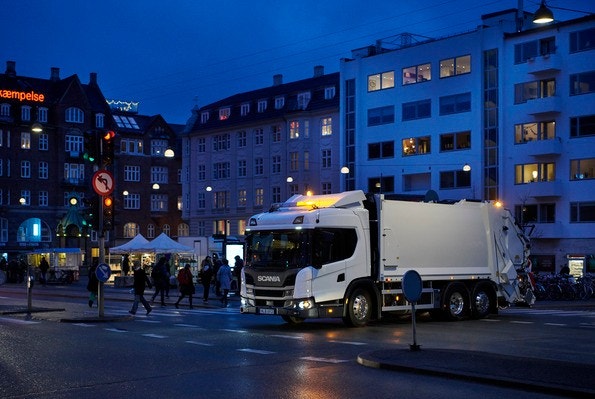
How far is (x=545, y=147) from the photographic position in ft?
180

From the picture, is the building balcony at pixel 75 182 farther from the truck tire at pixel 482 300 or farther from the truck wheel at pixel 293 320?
the truck tire at pixel 482 300

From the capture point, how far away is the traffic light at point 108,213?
2462 centimetres

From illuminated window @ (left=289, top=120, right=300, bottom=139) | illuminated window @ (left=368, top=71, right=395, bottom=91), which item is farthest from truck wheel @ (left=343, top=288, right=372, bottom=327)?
illuminated window @ (left=289, top=120, right=300, bottom=139)

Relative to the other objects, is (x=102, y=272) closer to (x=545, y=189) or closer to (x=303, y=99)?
(x=545, y=189)

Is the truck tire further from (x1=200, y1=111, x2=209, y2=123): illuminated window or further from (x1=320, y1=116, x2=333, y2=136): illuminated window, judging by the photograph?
(x1=200, y1=111, x2=209, y2=123): illuminated window

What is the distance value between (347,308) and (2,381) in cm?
1068

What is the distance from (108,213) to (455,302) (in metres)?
10.2

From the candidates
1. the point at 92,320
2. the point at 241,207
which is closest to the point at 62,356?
the point at 92,320

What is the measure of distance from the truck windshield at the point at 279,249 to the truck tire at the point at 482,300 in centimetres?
615

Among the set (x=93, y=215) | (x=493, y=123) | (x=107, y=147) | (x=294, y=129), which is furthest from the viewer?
(x=294, y=129)

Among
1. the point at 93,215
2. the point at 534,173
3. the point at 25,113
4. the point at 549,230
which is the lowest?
the point at 549,230

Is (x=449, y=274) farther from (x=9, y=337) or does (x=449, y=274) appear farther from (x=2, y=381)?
(x=2, y=381)

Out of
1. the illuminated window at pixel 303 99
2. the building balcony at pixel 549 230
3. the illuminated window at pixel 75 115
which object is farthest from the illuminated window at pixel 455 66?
the illuminated window at pixel 75 115

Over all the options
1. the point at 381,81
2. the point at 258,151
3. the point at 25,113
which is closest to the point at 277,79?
the point at 258,151
